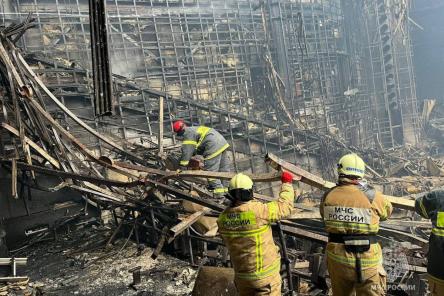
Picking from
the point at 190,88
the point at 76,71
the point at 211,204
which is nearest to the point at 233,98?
the point at 190,88

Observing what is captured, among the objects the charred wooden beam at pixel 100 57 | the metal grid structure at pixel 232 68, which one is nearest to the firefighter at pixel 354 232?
the charred wooden beam at pixel 100 57

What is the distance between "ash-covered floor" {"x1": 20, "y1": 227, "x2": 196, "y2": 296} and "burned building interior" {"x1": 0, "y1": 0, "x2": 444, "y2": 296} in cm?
3

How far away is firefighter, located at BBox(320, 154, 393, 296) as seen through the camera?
136 inches

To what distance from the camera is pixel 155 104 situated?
41.9 ft

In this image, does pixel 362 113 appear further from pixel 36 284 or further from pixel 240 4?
pixel 36 284

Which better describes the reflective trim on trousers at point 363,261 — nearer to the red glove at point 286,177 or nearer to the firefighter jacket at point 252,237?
the firefighter jacket at point 252,237

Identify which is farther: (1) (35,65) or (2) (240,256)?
(1) (35,65)

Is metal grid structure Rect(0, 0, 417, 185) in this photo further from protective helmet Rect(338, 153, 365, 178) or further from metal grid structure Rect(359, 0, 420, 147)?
protective helmet Rect(338, 153, 365, 178)

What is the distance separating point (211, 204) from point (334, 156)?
38.9 feet

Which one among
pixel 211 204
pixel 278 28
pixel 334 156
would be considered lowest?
pixel 334 156

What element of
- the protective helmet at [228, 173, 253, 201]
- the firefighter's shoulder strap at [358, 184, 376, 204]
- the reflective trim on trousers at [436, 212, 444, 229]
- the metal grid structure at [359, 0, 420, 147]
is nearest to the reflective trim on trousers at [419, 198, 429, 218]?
the reflective trim on trousers at [436, 212, 444, 229]

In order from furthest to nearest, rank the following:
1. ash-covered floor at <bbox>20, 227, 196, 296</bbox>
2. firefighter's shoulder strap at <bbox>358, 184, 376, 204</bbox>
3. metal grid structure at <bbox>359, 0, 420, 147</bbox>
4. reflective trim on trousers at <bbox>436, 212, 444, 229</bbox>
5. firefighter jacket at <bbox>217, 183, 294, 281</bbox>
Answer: metal grid structure at <bbox>359, 0, 420, 147</bbox>
ash-covered floor at <bbox>20, 227, 196, 296</bbox>
firefighter jacket at <bbox>217, 183, 294, 281</bbox>
firefighter's shoulder strap at <bbox>358, 184, 376, 204</bbox>
reflective trim on trousers at <bbox>436, 212, 444, 229</bbox>

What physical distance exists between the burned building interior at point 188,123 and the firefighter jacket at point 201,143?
683mm

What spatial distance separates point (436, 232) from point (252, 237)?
1.67 meters
